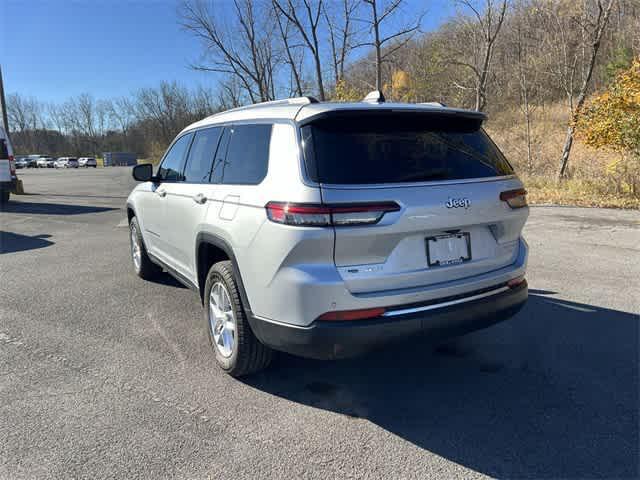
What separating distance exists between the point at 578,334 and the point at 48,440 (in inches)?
155

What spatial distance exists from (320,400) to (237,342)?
0.66m

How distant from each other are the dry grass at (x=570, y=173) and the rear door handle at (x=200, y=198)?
1007 centimetres

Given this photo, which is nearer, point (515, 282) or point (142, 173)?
point (515, 282)

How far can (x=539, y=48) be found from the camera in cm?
1986

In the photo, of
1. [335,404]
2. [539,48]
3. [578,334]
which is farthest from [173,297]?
[539,48]

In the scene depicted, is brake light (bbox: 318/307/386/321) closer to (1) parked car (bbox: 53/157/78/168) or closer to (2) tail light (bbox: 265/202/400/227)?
(2) tail light (bbox: 265/202/400/227)

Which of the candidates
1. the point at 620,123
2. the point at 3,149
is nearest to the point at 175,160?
the point at 620,123

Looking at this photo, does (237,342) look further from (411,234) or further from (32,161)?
(32,161)

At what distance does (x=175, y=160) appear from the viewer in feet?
14.5

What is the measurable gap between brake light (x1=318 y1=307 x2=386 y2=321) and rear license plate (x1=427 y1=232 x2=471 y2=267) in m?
0.44

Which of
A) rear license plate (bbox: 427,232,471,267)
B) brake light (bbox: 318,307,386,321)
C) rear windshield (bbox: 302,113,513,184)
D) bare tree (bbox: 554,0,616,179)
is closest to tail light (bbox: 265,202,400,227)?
rear windshield (bbox: 302,113,513,184)

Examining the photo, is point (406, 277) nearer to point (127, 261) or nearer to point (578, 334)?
point (578, 334)

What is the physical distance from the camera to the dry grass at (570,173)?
10.9m

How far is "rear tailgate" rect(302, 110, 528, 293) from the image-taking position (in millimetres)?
2330
